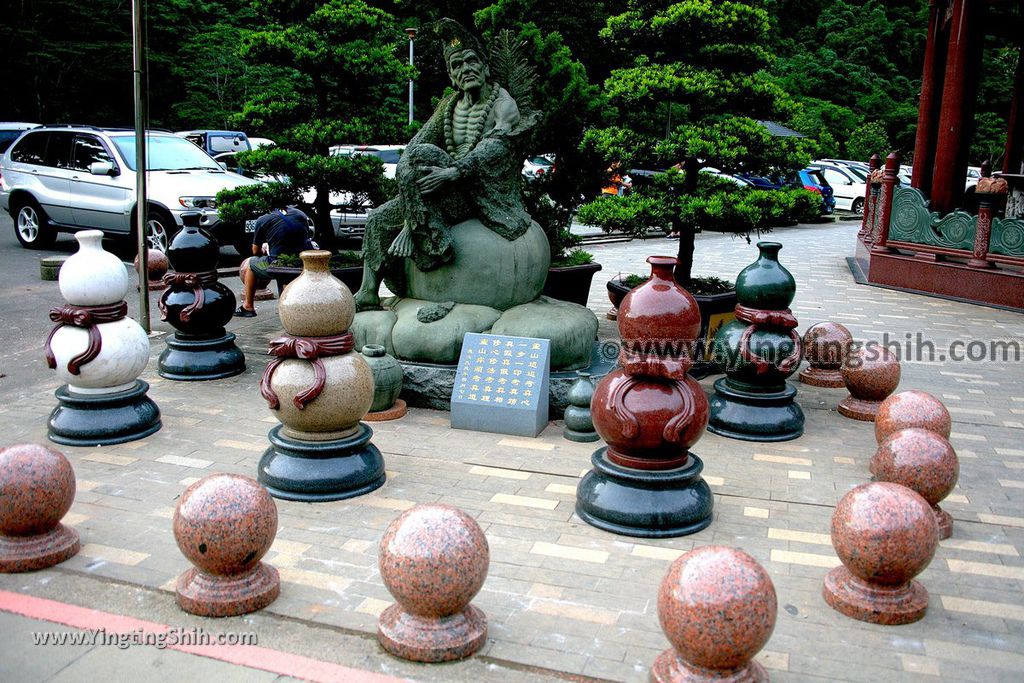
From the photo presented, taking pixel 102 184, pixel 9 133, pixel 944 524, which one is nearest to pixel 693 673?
pixel 944 524

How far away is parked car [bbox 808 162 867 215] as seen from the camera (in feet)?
93.9

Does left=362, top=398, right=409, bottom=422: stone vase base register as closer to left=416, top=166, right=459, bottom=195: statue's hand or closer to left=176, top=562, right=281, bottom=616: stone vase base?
left=416, top=166, right=459, bottom=195: statue's hand

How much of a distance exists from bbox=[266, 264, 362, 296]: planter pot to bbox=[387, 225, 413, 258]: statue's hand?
1.83 m

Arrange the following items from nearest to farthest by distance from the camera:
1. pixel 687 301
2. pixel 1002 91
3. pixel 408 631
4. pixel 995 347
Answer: pixel 408 631 < pixel 687 301 < pixel 995 347 < pixel 1002 91

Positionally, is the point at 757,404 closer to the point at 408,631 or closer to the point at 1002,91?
the point at 408,631

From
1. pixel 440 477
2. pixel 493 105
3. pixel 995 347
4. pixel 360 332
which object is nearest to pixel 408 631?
pixel 440 477

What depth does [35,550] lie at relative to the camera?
470cm

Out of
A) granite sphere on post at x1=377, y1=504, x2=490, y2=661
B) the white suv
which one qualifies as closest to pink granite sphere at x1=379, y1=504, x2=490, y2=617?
granite sphere on post at x1=377, y1=504, x2=490, y2=661

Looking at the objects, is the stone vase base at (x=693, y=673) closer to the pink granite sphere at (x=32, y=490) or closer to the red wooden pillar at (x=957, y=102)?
the pink granite sphere at (x=32, y=490)

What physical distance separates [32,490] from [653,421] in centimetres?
335

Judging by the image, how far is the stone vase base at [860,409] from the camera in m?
7.61

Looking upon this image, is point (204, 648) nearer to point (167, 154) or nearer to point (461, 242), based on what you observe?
point (461, 242)

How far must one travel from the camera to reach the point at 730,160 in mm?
9344

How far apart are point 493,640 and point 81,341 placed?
13.5 feet
